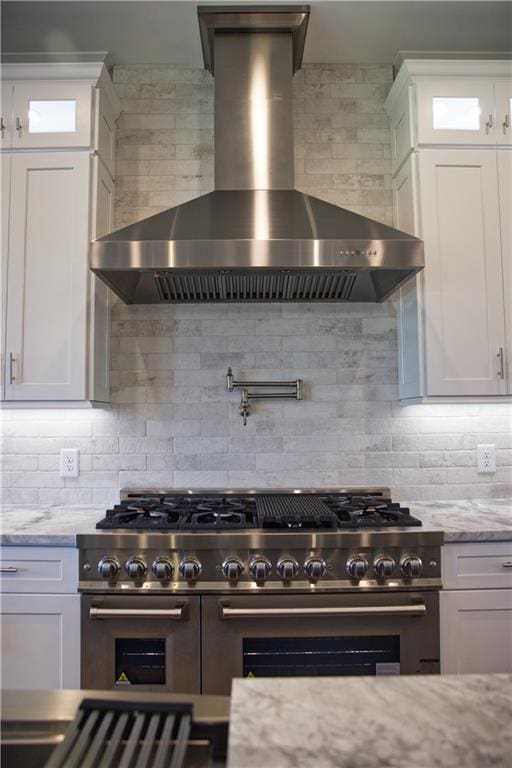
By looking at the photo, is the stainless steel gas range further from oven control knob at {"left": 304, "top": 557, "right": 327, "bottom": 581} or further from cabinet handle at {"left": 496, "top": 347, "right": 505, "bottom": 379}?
cabinet handle at {"left": 496, "top": 347, "right": 505, "bottom": 379}

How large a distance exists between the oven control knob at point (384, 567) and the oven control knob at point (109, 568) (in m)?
0.91

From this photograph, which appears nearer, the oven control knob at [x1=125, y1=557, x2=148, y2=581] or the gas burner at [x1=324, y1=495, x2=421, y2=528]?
the oven control knob at [x1=125, y1=557, x2=148, y2=581]

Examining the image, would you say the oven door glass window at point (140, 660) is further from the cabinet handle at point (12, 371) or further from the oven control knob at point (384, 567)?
the cabinet handle at point (12, 371)

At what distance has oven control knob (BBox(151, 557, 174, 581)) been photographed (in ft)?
5.46

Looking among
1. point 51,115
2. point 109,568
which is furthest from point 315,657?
point 51,115

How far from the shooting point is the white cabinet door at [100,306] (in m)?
2.13

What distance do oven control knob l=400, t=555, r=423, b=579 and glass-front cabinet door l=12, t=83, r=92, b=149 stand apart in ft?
7.12

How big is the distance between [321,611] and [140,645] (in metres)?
0.64

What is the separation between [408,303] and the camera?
7.38 ft

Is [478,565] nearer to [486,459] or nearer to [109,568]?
[486,459]

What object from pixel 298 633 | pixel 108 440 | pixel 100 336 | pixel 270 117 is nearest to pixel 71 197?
pixel 100 336

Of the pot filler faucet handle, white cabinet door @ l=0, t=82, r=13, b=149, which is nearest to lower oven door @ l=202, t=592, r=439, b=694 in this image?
Result: the pot filler faucet handle

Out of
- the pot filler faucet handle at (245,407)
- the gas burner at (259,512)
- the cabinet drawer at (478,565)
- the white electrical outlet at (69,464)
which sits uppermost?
the pot filler faucet handle at (245,407)

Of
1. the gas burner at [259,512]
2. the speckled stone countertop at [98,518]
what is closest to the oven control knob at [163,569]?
the gas burner at [259,512]
